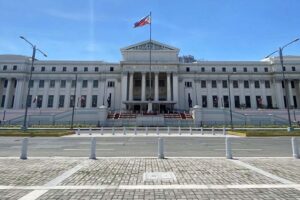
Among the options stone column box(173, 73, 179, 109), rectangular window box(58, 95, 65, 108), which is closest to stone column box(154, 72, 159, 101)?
stone column box(173, 73, 179, 109)

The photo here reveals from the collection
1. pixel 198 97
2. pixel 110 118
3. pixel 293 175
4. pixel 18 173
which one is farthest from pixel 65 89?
pixel 293 175

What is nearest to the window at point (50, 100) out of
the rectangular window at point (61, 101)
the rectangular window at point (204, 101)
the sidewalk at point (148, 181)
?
the rectangular window at point (61, 101)

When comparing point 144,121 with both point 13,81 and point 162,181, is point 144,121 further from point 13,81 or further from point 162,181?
point 13,81

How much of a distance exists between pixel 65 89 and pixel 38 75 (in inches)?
413

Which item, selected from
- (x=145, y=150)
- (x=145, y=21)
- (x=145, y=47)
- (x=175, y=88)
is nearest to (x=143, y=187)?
(x=145, y=150)

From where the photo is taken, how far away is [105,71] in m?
65.8

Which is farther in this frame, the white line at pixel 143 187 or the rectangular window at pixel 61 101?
the rectangular window at pixel 61 101

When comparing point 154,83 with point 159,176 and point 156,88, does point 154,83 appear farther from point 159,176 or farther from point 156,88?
point 159,176

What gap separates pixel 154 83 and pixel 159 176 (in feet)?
192

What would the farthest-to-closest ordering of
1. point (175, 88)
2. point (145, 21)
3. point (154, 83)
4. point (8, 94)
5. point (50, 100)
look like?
point (50, 100) → point (154, 83) → point (8, 94) → point (175, 88) → point (145, 21)

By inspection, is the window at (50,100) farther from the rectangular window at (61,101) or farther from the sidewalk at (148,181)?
the sidewalk at (148,181)

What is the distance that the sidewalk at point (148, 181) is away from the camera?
175 inches

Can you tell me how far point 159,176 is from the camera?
19.5 feet

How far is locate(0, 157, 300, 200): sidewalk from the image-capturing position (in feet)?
14.6
